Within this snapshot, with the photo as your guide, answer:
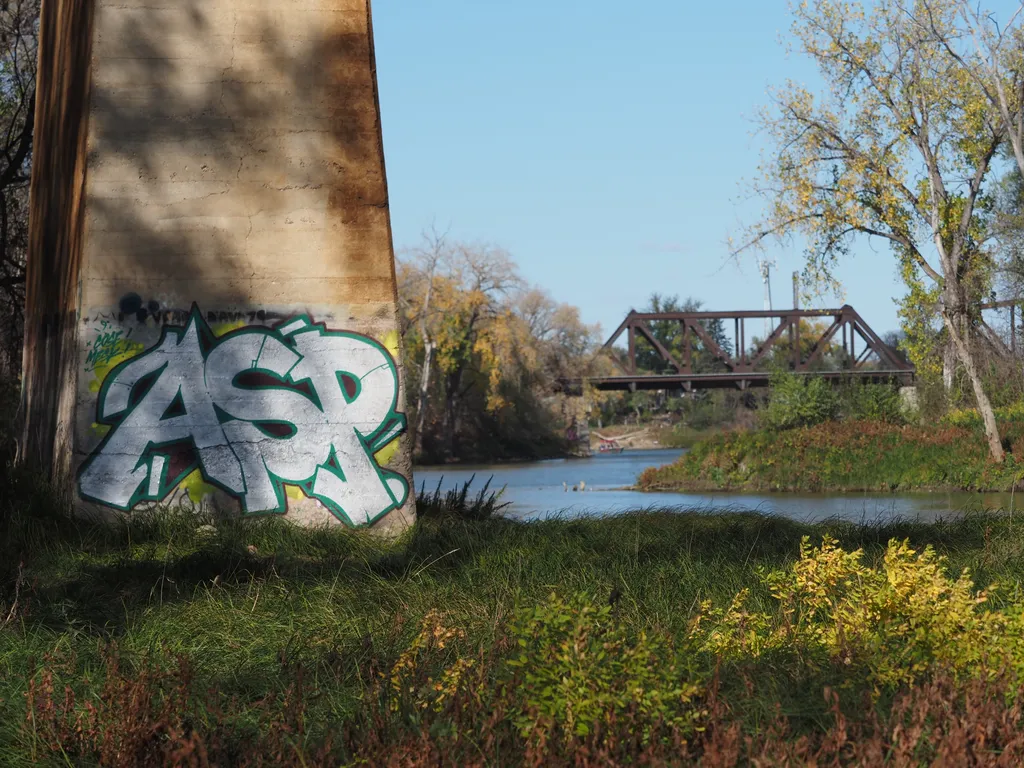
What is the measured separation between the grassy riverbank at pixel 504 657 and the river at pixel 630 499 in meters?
4.09

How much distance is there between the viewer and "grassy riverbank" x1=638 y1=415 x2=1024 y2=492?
2936 cm

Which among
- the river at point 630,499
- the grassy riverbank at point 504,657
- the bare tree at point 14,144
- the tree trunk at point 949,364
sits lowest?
the river at point 630,499

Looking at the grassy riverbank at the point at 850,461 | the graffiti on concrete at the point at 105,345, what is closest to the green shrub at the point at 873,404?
the grassy riverbank at the point at 850,461

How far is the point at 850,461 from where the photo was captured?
31625 millimetres

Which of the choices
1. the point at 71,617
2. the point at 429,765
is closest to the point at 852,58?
the point at 71,617

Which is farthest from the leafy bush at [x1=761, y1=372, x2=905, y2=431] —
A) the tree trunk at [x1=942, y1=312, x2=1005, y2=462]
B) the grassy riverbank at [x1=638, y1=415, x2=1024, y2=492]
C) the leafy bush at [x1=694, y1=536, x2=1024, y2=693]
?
the leafy bush at [x1=694, y1=536, x2=1024, y2=693]

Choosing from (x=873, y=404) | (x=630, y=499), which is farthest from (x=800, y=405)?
(x=630, y=499)

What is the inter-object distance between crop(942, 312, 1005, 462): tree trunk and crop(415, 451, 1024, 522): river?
9.92 feet

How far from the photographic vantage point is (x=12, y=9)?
2247cm

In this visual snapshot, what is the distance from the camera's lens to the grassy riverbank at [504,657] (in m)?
4.16

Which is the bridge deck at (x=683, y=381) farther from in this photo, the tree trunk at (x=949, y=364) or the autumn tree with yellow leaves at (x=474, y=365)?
the tree trunk at (x=949, y=364)

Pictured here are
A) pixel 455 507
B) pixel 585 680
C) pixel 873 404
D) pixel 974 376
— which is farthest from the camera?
pixel 873 404

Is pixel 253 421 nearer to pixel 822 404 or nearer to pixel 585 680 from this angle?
pixel 585 680

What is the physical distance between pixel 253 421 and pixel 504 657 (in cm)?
629
